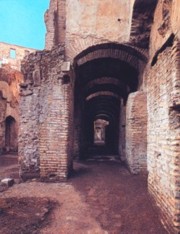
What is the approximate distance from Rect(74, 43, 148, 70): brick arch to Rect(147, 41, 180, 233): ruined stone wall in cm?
286

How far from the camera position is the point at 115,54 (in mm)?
8391

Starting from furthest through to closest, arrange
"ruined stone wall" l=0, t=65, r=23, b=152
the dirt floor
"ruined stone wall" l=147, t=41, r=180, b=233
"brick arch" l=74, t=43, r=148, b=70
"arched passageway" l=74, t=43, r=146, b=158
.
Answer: "ruined stone wall" l=0, t=65, r=23, b=152 < "arched passageway" l=74, t=43, r=146, b=158 < "brick arch" l=74, t=43, r=148, b=70 < the dirt floor < "ruined stone wall" l=147, t=41, r=180, b=233

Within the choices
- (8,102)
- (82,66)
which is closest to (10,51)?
(8,102)

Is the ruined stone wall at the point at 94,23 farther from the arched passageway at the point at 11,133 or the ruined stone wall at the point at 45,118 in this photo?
the arched passageway at the point at 11,133

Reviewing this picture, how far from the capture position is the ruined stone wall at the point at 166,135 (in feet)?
11.0

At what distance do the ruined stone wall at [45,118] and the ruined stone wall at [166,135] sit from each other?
2777 mm

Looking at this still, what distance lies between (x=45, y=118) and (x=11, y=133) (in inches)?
390

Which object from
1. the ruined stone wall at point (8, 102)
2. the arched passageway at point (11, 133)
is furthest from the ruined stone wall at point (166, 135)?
the arched passageway at point (11, 133)

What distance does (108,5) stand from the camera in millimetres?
7914

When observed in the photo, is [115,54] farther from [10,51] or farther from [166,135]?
[10,51]

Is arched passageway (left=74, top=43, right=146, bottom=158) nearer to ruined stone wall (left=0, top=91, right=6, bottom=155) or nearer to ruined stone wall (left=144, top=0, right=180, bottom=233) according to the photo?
ruined stone wall (left=144, top=0, right=180, bottom=233)

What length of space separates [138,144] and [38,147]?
128 inches

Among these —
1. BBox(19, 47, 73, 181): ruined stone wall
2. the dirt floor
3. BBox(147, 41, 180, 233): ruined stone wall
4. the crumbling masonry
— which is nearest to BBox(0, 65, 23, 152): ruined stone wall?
the crumbling masonry

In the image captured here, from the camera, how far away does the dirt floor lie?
11.9 feet
